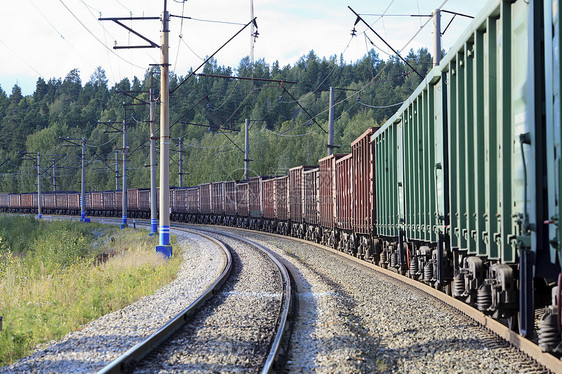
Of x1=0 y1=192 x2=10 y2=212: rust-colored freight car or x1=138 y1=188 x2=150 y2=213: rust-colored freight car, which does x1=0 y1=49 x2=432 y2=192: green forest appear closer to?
x1=0 y1=192 x2=10 y2=212: rust-colored freight car

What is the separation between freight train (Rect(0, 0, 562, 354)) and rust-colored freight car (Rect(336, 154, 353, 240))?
444 cm

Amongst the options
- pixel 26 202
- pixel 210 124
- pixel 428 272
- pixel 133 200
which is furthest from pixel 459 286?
pixel 210 124

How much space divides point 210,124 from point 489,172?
377 feet

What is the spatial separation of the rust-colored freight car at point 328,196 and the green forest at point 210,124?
1997 inches

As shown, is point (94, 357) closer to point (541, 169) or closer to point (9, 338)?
point (9, 338)

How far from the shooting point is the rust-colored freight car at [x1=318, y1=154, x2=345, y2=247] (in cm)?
2258

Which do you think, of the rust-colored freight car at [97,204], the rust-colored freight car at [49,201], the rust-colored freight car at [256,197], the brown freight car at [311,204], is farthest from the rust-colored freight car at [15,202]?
the brown freight car at [311,204]

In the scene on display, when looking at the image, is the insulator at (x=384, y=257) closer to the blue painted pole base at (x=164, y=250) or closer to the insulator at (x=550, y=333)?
the blue painted pole base at (x=164, y=250)

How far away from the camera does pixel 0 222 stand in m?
42.6

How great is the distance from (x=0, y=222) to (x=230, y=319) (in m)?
38.3

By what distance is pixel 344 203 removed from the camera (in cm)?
2044

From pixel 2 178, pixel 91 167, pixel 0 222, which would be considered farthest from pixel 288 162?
pixel 2 178

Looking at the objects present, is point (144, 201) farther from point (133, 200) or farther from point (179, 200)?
point (179, 200)

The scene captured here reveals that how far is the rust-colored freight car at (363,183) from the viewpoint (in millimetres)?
16062
